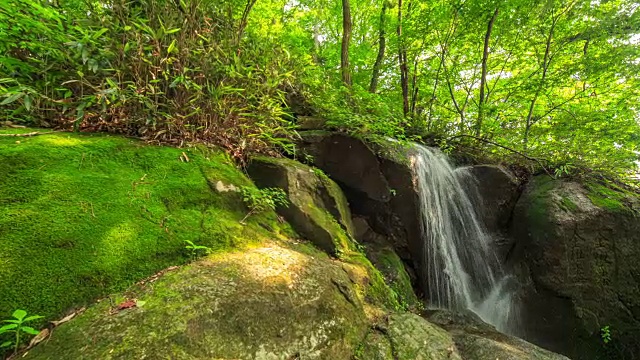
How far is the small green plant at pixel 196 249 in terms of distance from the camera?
8.21 feet

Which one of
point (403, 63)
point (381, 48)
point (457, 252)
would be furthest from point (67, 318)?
point (381, 48)

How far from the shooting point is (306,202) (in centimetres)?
416

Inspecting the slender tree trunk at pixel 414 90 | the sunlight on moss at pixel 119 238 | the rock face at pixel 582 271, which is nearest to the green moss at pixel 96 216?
the sunlight on moss at pixel 119 238

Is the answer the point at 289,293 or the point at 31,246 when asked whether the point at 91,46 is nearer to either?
the point at 31,246

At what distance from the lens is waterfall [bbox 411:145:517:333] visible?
6297mm

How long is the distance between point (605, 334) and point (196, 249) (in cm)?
788

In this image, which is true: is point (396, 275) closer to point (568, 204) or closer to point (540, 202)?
point (540, 202)

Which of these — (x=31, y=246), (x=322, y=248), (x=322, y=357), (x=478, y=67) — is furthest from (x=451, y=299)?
(x=478, y=67)

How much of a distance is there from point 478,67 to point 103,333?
11.8 m

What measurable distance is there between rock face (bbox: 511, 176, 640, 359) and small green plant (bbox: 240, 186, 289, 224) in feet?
20.0

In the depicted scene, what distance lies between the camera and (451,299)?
618 centimetres

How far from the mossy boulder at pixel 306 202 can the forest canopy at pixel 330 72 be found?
1.35ft

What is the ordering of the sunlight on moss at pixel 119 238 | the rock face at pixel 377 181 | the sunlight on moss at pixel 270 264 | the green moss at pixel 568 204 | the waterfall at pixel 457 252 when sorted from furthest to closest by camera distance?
1. the green moss at pixel 568 204
2. the waterfall at pixel 457 252
3. the rock face at pixel 377 181
4. the sunlight on moss at pixel 270 264
5. the sunlight on moss at pixel 119 238

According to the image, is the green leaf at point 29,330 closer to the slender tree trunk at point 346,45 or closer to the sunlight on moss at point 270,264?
the sunlight on moss at point 270,264
